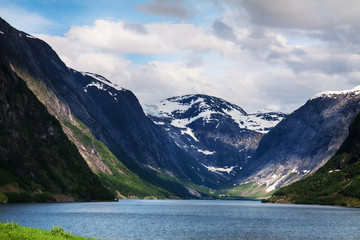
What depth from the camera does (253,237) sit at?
107 metres

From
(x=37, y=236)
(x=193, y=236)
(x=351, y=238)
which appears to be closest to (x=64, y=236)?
Answer: (x=37, y=236)

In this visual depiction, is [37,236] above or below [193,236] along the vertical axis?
above

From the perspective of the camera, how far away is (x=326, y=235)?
114562 millimetres

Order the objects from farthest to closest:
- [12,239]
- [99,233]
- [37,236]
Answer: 1. [99,233]
2. [37,236]
3. [12,239]

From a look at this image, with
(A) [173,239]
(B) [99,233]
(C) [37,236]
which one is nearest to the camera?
(C) [37,236]

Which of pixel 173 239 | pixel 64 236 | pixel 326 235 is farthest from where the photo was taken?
pixel 326 235

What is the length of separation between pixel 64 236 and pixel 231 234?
5386 centimetres

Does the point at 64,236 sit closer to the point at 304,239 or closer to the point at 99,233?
the point at 99,233

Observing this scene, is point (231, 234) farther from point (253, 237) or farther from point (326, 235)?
point (326, 235)

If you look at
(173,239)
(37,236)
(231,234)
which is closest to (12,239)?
(37,236)

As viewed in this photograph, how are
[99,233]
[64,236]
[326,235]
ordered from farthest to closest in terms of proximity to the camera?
[326,235]
[99,233]
[64,236]

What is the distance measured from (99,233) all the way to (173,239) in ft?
57.7

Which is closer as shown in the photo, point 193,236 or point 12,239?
point 12,239

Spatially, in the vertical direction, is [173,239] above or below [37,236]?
below
